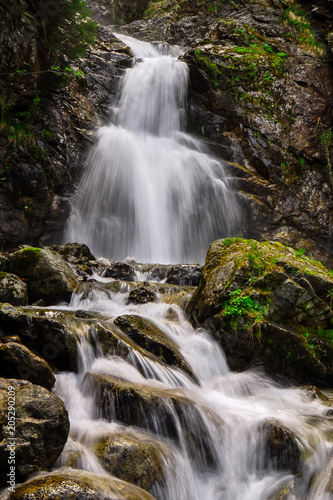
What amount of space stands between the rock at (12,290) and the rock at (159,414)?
86.1 inches

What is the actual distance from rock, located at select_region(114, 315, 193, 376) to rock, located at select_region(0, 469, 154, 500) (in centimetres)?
233

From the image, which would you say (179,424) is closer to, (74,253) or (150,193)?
(74,253)

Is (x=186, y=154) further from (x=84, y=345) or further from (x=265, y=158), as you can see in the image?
(x=84, y=345)

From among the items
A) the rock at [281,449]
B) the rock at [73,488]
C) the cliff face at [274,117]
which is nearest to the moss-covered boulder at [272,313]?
the rock at [281,449]

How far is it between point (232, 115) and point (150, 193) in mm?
5204

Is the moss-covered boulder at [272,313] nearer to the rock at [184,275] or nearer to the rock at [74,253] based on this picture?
the rock at [184,275]

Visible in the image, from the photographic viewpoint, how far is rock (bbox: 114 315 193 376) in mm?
5344

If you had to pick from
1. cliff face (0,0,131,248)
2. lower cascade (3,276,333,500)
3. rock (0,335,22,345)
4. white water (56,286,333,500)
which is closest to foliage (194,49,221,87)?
cliff face (0,0,131,248)

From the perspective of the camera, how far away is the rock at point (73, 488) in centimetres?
252

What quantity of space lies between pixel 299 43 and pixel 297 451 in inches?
751

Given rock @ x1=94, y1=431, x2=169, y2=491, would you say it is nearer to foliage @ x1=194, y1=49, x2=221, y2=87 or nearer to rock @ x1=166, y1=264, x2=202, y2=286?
rock @ x1=166, y1=264, x2=202, y2=286

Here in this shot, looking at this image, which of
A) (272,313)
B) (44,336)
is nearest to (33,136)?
(44,336)

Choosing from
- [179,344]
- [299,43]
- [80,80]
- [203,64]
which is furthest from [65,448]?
[299,43]

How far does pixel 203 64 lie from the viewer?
16.0 metres
